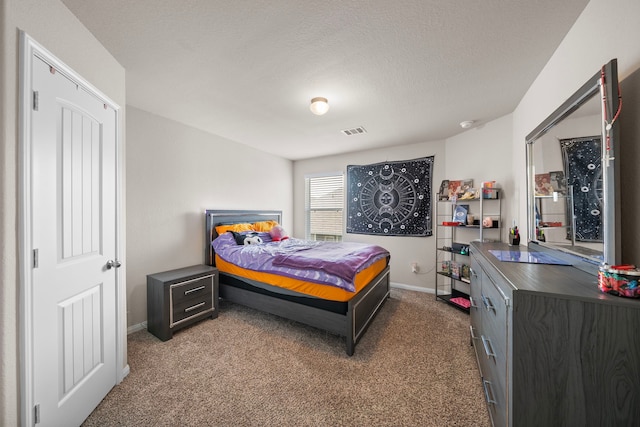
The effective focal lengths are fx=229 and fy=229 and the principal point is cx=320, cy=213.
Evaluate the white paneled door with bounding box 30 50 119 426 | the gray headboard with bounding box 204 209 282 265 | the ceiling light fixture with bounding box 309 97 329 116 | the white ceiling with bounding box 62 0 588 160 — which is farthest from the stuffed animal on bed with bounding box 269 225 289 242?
the white paneled door with bounding box 30 50 119 426

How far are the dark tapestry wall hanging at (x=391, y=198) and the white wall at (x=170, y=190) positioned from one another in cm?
209

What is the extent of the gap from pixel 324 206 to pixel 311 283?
2.78 meters

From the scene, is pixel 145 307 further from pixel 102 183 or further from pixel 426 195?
pixel 426 195

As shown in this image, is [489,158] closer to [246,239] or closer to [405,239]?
[405,239]

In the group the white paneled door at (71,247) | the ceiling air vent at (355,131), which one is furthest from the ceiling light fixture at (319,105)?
the white paneled door at (71,247)

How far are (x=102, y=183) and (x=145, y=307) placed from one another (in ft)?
5.83

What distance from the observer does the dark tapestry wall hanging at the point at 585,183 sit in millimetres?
1136

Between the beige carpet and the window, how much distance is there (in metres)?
2.45

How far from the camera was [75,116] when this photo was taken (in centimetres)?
143

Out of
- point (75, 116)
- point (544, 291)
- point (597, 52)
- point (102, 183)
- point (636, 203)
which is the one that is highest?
point (597, 52)

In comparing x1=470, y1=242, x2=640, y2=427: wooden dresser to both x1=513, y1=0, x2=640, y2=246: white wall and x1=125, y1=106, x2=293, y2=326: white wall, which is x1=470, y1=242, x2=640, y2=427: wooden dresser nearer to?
x1=513, y1=0, x2=640, y2=246: white wall

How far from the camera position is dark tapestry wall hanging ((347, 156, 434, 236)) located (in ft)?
12.7

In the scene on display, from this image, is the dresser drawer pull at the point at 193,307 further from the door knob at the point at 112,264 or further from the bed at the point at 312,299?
the door knob at the point at 112,264

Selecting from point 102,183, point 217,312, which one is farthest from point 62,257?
point 217,312
